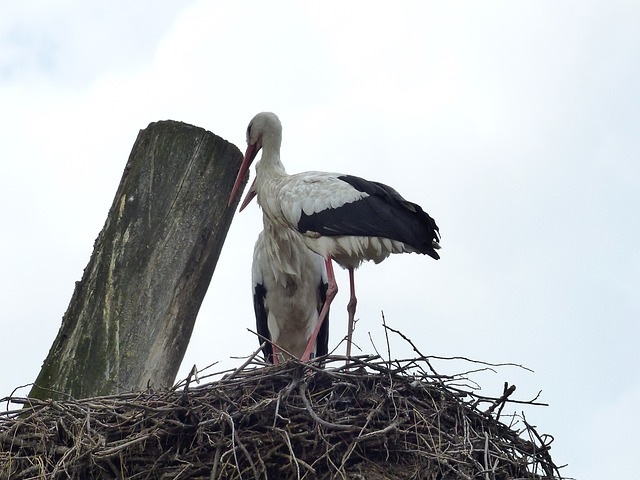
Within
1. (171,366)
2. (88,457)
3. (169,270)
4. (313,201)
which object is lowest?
(88,457)

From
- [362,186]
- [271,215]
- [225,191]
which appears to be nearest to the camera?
[225,191]

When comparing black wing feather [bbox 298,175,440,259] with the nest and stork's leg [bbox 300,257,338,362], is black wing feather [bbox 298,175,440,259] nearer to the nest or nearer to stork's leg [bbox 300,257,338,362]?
stork's leg [bbox 300,257,338,362]

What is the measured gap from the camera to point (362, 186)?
664 centimetres

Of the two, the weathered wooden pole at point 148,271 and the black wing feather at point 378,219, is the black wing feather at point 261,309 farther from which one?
the weathered wooden pole at point 148,271

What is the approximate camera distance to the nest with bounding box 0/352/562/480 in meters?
5.05

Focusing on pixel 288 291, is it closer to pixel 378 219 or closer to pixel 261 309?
pixel 261 309

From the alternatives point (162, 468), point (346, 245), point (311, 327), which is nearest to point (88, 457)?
point (162, 468)

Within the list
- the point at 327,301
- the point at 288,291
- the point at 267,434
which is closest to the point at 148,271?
the point at 267,434

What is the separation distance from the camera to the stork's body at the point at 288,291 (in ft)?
24.4

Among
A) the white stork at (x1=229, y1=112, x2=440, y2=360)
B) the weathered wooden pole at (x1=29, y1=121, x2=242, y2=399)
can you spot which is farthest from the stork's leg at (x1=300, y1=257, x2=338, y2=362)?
the weathered wooden pole at (x1=29, y1=121, x2=242, y2=399)

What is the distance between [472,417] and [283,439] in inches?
35.0

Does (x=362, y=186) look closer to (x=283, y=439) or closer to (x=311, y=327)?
(x=311, y=327)

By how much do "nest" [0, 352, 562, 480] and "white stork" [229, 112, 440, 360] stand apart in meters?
1.08

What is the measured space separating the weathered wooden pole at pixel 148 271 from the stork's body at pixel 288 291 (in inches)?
67.0
